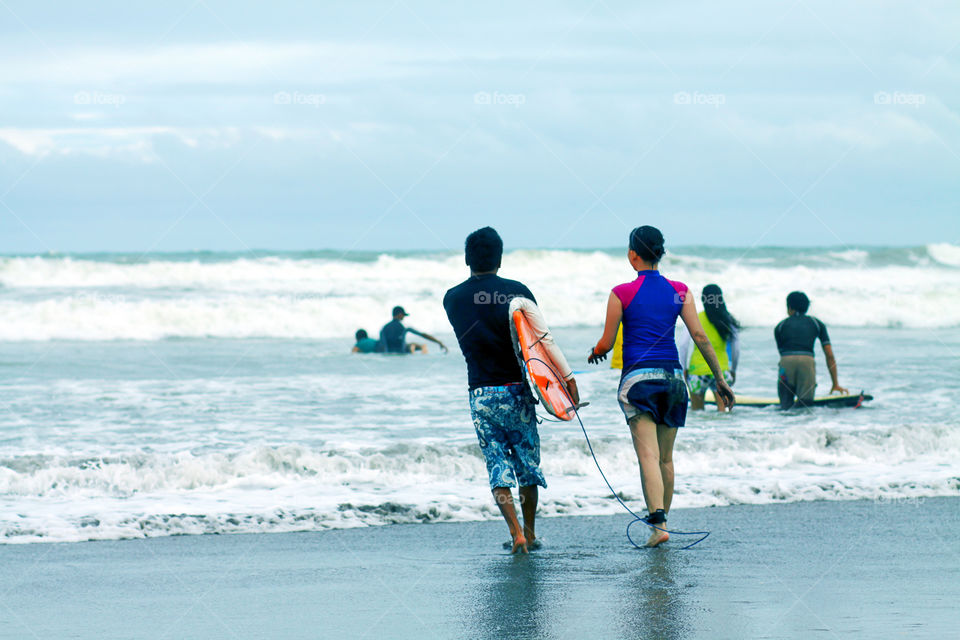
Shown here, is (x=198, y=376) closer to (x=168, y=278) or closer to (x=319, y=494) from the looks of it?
(x=319, y=494)

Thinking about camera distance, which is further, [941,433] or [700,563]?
[941,433]

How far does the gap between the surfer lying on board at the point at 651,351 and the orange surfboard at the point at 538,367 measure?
0.41 m

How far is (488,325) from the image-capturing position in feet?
18.6

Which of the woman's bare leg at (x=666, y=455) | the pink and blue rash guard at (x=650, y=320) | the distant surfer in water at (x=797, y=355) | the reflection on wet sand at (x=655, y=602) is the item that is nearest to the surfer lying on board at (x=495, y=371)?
the pink and blue rash guard at (x=650, y=320)

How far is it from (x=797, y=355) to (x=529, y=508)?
7018mm

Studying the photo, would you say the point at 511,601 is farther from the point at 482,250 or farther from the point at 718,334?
the point at 718,334

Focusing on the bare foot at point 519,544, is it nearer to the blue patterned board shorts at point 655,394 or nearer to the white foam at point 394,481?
the blue patterned board shorts at point 655,394

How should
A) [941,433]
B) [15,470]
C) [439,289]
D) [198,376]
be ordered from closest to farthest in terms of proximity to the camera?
[15,470]
[941,433]
[198,376]
[439,289]


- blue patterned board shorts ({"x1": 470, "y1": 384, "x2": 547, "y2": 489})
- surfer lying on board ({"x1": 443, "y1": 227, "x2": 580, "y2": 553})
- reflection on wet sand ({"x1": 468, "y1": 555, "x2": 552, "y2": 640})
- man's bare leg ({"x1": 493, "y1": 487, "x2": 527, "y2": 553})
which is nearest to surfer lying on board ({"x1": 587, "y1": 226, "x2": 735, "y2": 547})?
surfer lying on board ({"x1": 443, "y1": 227, "x2": 580, "y2": 553})

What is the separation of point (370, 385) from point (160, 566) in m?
9.47

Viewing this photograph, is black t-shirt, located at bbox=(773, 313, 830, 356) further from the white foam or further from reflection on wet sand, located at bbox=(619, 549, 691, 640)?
reflection on wet sand, located at bbox=(619, 549, 691, 640)

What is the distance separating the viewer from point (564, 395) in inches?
220

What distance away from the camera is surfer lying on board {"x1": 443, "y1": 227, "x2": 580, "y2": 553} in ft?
18.6

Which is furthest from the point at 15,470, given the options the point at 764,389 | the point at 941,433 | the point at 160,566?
the point at 764,389
